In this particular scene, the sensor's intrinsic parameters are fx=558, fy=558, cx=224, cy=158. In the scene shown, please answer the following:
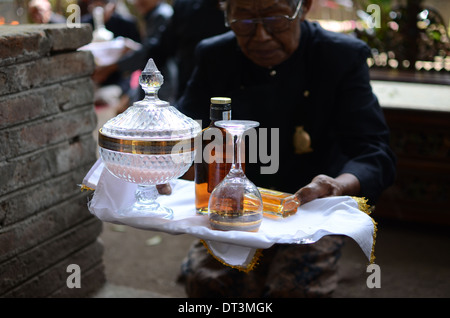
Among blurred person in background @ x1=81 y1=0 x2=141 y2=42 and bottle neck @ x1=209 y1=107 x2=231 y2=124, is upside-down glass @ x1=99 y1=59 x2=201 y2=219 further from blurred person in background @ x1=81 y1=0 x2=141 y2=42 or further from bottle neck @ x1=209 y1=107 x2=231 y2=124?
blurred person in background @ x1=81 y1=0 x2=141 y2=42

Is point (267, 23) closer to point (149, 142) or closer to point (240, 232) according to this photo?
point (149, 142)

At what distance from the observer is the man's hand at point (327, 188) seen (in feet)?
5.27

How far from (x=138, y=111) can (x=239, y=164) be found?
0.31 m

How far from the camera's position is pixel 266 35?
76.9 inches

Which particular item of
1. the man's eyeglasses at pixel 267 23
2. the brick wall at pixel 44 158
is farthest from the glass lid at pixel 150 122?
the brick wall at pixel 44 158

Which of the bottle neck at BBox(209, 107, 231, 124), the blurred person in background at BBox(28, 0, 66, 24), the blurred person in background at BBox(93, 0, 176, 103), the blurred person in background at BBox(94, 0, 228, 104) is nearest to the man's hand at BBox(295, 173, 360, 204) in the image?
the bottle neck at BBox(209, 107, 231, 124)

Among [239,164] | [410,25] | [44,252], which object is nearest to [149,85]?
[239,164]

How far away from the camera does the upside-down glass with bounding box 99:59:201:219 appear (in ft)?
4.75

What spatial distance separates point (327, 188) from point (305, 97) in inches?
25.4

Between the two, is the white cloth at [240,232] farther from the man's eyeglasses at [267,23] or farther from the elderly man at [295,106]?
the man's eyeglasses at [267,23]

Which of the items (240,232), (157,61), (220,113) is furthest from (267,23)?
→ (157,61)

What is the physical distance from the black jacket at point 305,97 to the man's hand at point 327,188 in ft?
0.91

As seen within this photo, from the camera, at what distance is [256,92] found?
2.20m
